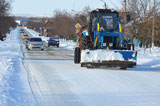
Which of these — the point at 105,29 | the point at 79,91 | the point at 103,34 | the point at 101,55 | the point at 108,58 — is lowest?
the point at 79,91

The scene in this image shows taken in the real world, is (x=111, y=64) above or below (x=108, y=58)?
below

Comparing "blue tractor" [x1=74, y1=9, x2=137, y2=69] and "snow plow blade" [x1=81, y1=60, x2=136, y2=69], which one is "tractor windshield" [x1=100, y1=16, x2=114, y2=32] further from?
"snow plow blade" [x1=81, y1=60, x2=136, y2=69]

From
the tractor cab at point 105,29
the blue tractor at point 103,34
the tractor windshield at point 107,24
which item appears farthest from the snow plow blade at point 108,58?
the tractor windshield at point 107,24

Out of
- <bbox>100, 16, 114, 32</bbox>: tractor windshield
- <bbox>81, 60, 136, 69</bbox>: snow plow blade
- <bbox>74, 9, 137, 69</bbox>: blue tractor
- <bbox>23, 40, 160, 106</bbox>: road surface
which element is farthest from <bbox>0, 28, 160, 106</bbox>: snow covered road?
<bbox>100, 16, 114, 32</bbox>: tractor windshield

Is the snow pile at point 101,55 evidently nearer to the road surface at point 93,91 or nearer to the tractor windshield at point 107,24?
the tractor windshield at point 107,24

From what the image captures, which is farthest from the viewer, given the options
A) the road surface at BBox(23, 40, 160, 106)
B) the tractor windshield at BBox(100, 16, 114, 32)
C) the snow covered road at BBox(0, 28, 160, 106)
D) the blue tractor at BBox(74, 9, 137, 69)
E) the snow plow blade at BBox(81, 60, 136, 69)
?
the tractor windshield at BBox(100, 16, 114, 32)

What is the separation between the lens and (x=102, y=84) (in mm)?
11602

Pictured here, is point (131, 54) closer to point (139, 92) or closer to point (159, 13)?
point (139, 92)

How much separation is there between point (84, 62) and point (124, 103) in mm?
8039

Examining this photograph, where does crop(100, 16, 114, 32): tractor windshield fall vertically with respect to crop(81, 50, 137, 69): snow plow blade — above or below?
above

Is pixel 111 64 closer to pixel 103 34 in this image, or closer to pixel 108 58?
pixel 108 58

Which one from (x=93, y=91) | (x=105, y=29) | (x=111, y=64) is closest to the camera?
(x=93, y=91)

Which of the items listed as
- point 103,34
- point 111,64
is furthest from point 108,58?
point 103,34

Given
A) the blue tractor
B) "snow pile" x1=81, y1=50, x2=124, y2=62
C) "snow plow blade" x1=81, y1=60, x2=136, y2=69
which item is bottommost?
"snow plow blade" x1=81, y1=60, x2=136, y2=69
